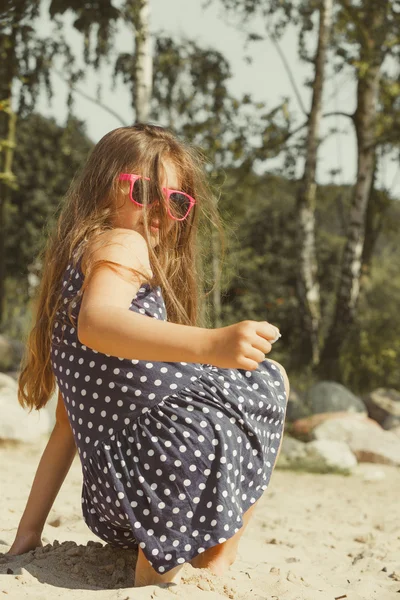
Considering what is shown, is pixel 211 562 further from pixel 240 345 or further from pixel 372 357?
pixel 372 357

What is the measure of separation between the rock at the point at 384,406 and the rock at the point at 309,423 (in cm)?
53

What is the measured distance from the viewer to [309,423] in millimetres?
7129

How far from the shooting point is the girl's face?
2.20m

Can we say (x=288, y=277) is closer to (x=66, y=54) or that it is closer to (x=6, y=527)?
(x=66, y=54)

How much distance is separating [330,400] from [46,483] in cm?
599

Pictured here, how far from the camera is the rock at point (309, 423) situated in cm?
693

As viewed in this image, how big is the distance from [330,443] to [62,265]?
175 inches

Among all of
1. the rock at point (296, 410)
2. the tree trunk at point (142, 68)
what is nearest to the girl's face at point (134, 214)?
the rock at point (296, 410)

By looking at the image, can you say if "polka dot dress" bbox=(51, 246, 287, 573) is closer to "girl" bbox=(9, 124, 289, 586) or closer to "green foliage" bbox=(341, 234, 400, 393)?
"girl" bbox=(9, 124, 289, 586)

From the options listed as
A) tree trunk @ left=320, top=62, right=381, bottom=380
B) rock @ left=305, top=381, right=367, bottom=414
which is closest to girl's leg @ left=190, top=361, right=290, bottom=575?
rock @ left=305, top=381, right=367, bottom=414

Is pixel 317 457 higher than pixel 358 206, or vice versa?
pixel 358 206

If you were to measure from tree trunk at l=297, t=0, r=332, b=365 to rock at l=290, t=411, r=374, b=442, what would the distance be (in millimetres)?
2369

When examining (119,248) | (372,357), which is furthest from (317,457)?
(119,248)

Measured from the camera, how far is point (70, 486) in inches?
167
